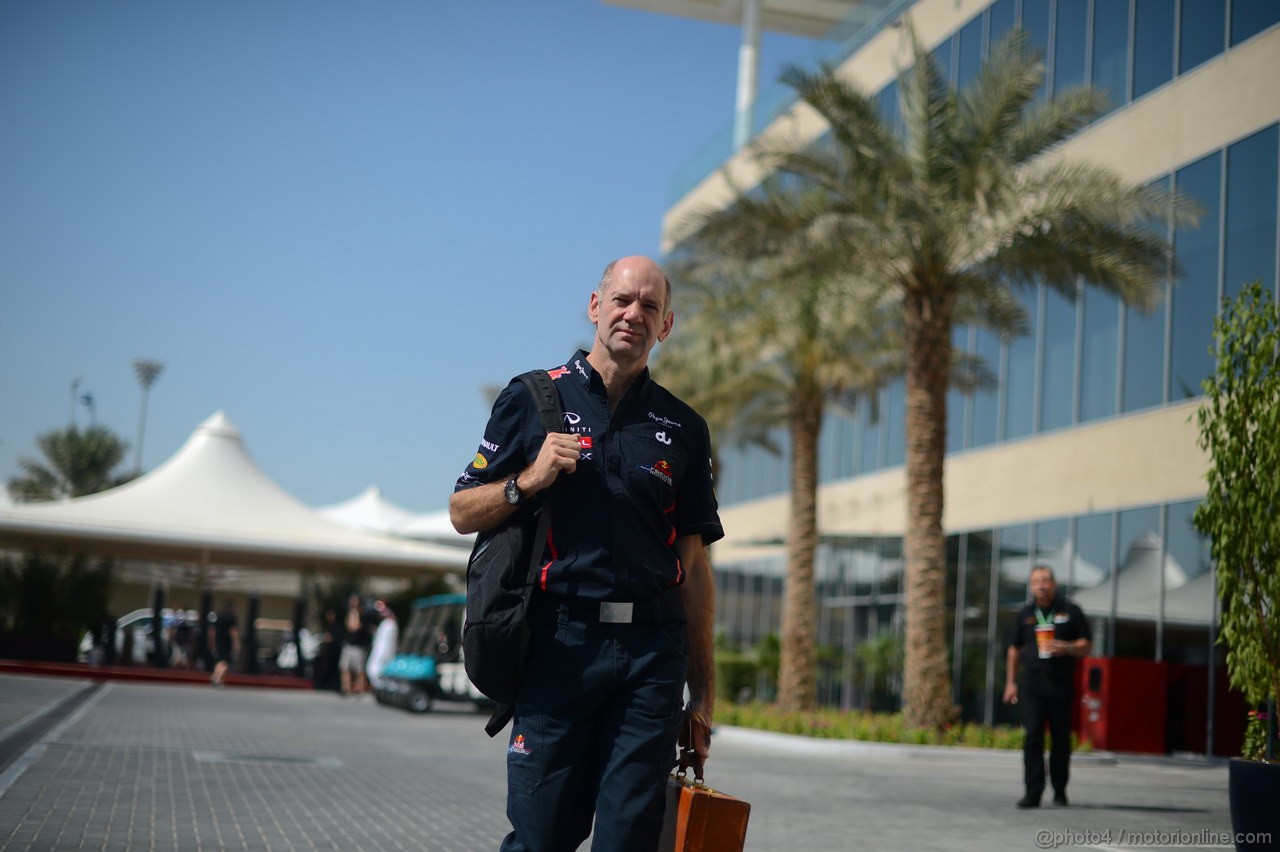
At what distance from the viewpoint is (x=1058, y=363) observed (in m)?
26.0

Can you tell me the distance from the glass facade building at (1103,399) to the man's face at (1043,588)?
269 inches

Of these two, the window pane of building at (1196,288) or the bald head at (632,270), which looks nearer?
the bald head at (632,270)

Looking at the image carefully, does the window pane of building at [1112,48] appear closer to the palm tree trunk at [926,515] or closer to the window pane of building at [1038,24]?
the window pane of building at [1038,24]

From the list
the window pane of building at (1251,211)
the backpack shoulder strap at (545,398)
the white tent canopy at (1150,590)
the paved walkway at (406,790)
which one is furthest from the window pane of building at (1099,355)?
the backpack shoulder strap at (545,398)

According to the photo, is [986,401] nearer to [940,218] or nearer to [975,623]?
[975,623]

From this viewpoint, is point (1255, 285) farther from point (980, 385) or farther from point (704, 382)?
point (704, 382)

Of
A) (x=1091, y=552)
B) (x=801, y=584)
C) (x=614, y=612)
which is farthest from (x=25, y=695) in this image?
(x=614, y=612)

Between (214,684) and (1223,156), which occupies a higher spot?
(1223,156)

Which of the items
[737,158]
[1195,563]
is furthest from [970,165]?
[737,158]

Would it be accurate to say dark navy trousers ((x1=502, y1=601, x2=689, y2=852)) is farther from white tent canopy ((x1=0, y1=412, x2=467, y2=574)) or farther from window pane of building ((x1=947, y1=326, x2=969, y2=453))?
white tent canopy ((x1=0, y1=412, x2=467, y2=574))

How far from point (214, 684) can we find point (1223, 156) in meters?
23.7

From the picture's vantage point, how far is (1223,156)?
71.1 feet

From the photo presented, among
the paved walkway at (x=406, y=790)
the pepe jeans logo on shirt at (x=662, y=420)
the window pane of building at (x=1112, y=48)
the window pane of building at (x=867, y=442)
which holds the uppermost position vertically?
the window pane of building at (x=1112, y=48)

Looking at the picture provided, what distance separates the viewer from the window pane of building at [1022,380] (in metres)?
27.0
